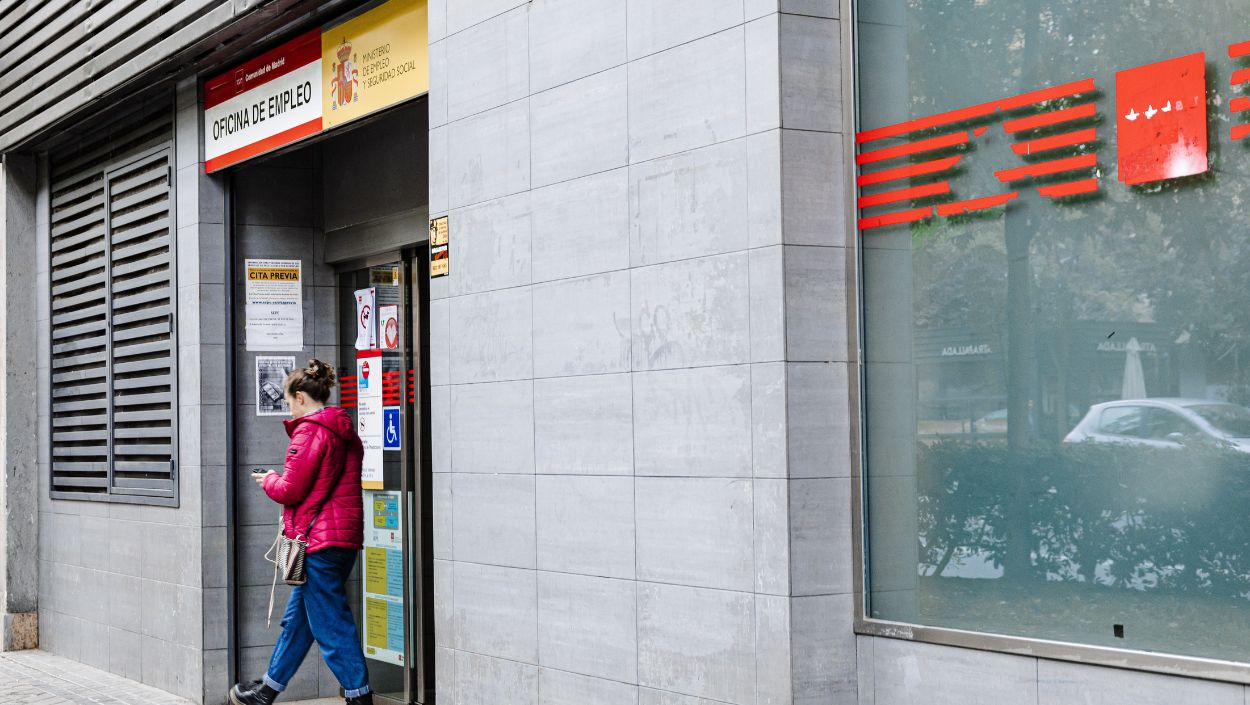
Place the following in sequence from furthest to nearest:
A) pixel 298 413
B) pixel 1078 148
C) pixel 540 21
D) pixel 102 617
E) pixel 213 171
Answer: pixel 102 617 → pixel 213 171 → pixel 298 413 → pixel 540 21 → pixel 1078 148

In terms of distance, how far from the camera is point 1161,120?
4.16 meters

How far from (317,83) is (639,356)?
356 cm

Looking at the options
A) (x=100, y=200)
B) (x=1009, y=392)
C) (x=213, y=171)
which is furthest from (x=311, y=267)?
(x=1009, y=392)

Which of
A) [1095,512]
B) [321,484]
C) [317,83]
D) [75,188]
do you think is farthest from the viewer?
[75,188]

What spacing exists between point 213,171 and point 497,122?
3443 millimetres

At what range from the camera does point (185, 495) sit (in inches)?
371

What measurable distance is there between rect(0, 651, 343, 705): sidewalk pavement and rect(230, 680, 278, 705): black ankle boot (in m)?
1.40

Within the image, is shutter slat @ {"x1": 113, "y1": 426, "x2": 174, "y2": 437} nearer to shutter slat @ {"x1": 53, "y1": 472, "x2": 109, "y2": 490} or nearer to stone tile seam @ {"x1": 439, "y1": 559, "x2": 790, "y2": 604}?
shutter slat @ {"x1": 53, "y1": 472, "x2": 109, "y2": 490}

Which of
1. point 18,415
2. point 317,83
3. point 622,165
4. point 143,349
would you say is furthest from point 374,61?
point 18,415

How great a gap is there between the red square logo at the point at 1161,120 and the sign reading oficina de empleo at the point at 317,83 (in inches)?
156

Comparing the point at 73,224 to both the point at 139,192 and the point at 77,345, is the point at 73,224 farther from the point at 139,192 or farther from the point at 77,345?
the point at 139,192

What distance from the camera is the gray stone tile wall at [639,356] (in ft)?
16.5

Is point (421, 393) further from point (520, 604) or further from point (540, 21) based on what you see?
point (540, 21)

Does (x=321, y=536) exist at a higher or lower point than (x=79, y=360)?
lower
